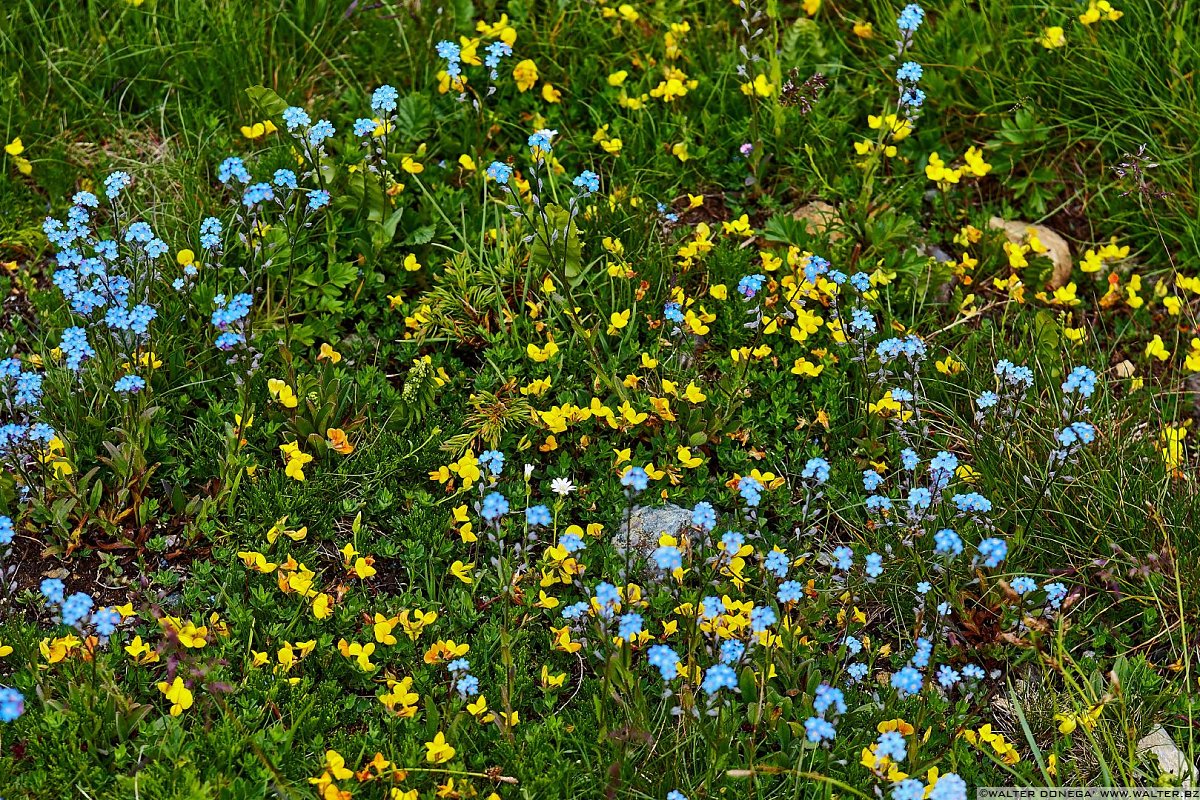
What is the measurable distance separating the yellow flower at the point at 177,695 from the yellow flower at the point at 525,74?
109 inches

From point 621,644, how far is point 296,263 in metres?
1.95

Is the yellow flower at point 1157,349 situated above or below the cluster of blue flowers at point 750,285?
below

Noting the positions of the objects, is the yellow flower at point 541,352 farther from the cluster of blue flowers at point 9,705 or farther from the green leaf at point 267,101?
the cluster of blue flowers at point 9,705

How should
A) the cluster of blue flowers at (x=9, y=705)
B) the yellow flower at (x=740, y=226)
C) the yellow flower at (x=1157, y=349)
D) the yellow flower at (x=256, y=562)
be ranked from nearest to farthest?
1. the cluster of blue flowers at (x=9, y=705)
2. the yellow flower at (x=256, y=562)
3. the yellow flower at (x=1157, y=349)
4. the yellow flower at (x=740, y=226)

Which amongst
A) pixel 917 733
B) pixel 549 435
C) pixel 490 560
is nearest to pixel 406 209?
pixel 549 435

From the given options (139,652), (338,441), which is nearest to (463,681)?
(139,652)

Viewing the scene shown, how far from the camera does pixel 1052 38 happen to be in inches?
185

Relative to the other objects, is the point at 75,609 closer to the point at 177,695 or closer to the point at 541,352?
the point at 177,695

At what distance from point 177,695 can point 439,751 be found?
27.4 inches

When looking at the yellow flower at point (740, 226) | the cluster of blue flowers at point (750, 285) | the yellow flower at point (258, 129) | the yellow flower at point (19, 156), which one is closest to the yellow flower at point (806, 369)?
the cluster of blue flowers at point (750, 285)

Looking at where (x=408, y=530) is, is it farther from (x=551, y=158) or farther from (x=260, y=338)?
(x=551, y=158)

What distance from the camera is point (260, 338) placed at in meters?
4.02

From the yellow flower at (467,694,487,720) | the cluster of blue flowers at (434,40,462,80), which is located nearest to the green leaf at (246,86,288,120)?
the cluster of blue flowers at (434,40,462,80)

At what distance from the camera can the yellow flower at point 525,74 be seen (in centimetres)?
477
